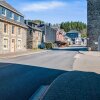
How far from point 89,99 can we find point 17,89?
403 centimetres

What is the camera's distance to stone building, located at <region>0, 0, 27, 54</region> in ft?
176

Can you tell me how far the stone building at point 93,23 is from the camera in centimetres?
7325

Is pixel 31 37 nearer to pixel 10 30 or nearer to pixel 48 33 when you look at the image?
pixel 10 30

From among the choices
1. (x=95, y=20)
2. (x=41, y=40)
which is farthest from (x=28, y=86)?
(x=41, y=40)

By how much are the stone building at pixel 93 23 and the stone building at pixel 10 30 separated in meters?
16.5

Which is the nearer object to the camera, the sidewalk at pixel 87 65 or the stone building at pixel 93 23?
the sidewalk at pixel 87 65

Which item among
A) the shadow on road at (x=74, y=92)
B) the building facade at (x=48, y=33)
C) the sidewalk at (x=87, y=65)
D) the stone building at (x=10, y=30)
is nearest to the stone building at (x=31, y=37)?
the stone building at (x=10, y=30)

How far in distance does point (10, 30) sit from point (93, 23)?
24.3 m

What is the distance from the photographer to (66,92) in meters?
11.2

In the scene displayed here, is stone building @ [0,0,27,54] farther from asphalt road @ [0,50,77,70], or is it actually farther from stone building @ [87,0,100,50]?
stone building @ [87,0,100,50]

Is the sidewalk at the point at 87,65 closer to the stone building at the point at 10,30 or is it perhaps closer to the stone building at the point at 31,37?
the stone building at the point at 10,30

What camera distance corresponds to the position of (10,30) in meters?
57.6

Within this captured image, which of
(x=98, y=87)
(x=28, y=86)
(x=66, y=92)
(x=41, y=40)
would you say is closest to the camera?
(x=66, y=92)

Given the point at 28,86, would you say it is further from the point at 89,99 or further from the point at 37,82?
the point at 89,99
